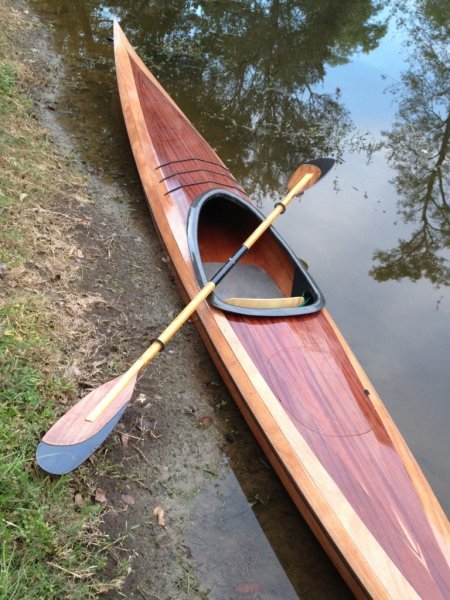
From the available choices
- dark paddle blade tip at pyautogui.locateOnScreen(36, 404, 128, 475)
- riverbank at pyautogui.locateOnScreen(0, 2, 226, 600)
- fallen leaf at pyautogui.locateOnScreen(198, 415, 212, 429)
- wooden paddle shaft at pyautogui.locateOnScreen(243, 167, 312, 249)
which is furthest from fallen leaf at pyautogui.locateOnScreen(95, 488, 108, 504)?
wooden paddle shaft at pyautogui.locateOnScreen(243, 167, 312, 249)

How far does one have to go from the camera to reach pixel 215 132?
6.17 m

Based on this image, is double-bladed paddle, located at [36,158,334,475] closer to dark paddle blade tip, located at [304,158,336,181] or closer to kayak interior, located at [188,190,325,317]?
kayak interior, located at [188,190,325,317]

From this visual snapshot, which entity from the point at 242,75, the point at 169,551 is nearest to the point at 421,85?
the point at 242,75

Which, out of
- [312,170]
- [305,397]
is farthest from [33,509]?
[312,170]

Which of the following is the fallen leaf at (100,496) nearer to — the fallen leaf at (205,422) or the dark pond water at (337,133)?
the dark pond water at (337,133)

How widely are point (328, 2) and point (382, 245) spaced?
7.22 m

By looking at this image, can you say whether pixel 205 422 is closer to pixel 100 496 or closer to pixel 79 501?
pixel 100 496

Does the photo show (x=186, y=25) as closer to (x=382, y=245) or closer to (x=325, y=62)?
(x=325, y=62)

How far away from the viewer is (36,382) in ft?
9.18

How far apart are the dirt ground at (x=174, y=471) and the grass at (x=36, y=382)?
0.42ft

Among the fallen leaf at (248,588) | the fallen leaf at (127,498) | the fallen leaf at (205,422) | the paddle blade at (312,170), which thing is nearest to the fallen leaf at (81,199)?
the paddle blade at (312,170)

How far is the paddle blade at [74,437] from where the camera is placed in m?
2.49

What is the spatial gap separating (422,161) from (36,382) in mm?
5285

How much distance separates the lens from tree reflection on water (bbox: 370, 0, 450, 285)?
5.04 m
